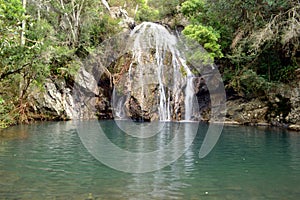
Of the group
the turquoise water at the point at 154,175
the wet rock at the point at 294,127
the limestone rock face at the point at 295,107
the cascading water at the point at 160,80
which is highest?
the cascading water at the point at 160,80

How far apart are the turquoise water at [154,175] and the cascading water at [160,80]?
12038 mm

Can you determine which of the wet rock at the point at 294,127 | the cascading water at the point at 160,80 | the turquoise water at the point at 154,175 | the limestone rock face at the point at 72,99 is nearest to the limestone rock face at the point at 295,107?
the wet rock at the point at 294,127

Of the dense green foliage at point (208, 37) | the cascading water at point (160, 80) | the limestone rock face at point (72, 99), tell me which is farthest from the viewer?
the cascading water at point (160, 80)

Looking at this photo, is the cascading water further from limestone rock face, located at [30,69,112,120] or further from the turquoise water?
the turquoise water

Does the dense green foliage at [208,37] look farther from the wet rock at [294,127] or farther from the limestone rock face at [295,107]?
the wet rock at [294,127]

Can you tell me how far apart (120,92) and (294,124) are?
13055 millimetres

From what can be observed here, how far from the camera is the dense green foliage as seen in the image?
1702cm

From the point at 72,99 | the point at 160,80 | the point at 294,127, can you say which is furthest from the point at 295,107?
the point at 72,99

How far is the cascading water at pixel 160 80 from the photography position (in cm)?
2377

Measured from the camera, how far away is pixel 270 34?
18156 millimetres

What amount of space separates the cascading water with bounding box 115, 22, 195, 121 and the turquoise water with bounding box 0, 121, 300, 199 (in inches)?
474

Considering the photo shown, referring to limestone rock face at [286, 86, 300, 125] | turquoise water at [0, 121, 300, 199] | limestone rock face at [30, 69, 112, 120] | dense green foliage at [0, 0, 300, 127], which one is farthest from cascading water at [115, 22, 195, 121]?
turquoise water at [0, 121, 300, 199]

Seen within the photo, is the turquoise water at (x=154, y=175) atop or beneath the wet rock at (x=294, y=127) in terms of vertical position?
beneath

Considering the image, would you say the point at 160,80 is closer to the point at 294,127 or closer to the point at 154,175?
the point at 294,127
